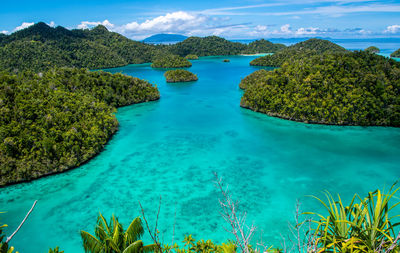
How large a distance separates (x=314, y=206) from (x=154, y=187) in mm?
9324

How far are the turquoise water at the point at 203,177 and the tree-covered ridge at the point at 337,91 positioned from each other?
1.37m

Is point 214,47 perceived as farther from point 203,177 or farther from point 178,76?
point 203,177

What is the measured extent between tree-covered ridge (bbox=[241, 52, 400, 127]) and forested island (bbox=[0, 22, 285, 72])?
2317 inches

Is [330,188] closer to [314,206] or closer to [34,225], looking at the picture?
[314,206]

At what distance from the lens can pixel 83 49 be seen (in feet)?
305

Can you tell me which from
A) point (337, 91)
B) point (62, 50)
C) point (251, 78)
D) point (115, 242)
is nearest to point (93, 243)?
point (115, 242)

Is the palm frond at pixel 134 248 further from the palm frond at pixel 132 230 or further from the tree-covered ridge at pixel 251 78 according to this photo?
the tree-covered ridge at pixel 251 78

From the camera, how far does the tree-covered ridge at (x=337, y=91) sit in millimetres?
25938

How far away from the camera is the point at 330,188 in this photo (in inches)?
621

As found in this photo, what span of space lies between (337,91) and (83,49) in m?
89.7

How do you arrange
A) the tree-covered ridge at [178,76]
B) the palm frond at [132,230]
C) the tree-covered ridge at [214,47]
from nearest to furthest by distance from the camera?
the palm frond at [132,230] < the tree-covered ridge at [178,76] < the tree-covered ridge at [214,47]

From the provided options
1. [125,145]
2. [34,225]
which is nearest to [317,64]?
[125,145]

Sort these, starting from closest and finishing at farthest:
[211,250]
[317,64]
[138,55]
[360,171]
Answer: [211,250], [360,171], [317,64], [138,55]

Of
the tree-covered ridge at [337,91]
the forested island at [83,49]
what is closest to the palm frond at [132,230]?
the tree-covered ridge at [337,91]
